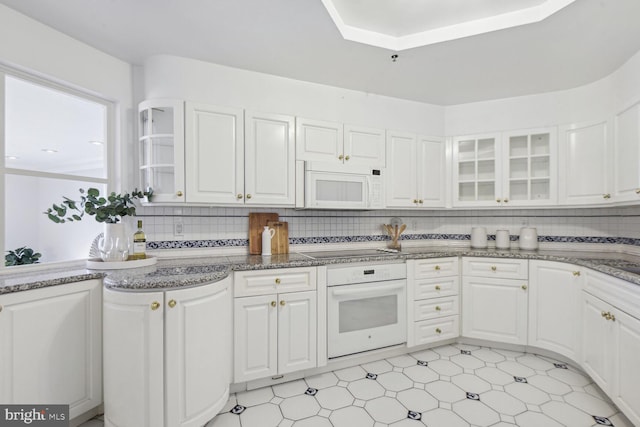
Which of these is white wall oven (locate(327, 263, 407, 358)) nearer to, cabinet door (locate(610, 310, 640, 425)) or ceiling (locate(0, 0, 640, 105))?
cabinet door (locate(610, 310, 640, 425))

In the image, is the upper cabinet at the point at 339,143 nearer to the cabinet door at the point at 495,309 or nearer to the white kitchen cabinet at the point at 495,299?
the white kitchen cabinet at the point at 495,299

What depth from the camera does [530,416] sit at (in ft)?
5.70

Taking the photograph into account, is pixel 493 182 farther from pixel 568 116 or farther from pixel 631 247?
pixel 631 247

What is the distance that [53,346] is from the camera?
1554 millimetres

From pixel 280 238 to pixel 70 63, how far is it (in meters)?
1.87

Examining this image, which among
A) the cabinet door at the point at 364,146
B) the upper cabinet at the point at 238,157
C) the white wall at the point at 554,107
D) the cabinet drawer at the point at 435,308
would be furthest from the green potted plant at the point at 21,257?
the white wall at the point at 554,107

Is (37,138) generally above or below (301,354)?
above

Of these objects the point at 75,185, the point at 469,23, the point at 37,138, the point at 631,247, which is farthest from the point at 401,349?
the point at 37,138

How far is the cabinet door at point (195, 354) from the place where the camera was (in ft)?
4.91

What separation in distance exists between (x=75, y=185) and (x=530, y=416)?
10.5 feet

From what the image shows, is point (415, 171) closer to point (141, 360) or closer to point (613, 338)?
point (613, 338)

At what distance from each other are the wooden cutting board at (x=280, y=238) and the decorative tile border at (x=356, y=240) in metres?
0.09

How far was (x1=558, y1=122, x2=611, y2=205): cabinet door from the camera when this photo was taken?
96.2 inches

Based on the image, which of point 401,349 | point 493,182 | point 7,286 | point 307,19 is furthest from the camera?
point 493,182
